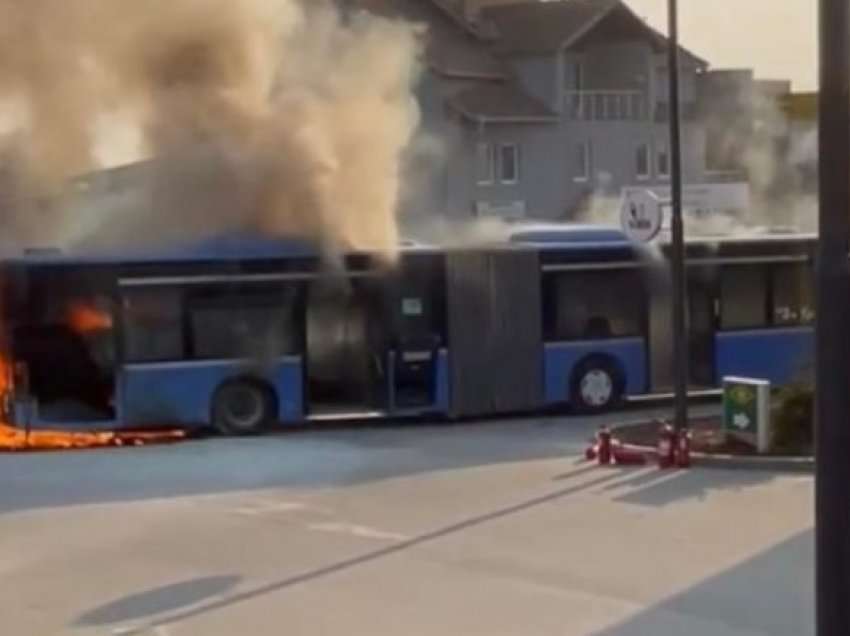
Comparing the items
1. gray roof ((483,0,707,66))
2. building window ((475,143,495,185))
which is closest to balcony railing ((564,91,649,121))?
gray roof ((483,0,707,66))

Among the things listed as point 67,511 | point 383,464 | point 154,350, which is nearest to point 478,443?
point 383,464

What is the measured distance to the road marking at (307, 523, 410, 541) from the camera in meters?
15.7

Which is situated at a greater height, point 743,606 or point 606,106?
point 606,106

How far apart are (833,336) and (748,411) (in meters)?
13.7

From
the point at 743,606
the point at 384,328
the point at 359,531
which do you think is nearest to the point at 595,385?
the point at 384,328

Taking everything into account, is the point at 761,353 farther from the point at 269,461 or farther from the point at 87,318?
the point at 87,318

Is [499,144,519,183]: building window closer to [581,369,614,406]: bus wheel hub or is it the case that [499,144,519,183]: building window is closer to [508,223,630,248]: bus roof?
[508,223,630,248]: bus roof

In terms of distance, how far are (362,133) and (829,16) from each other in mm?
23037

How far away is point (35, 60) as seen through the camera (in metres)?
27.8

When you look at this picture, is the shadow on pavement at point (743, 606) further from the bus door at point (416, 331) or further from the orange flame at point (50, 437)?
the bus door at point (416, 331)

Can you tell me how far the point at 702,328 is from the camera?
28219 mm

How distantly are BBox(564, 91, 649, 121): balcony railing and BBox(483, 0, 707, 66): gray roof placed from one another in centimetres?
182

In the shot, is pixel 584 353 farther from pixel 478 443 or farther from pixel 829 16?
pixel 829 16

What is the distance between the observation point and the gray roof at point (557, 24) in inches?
2483
